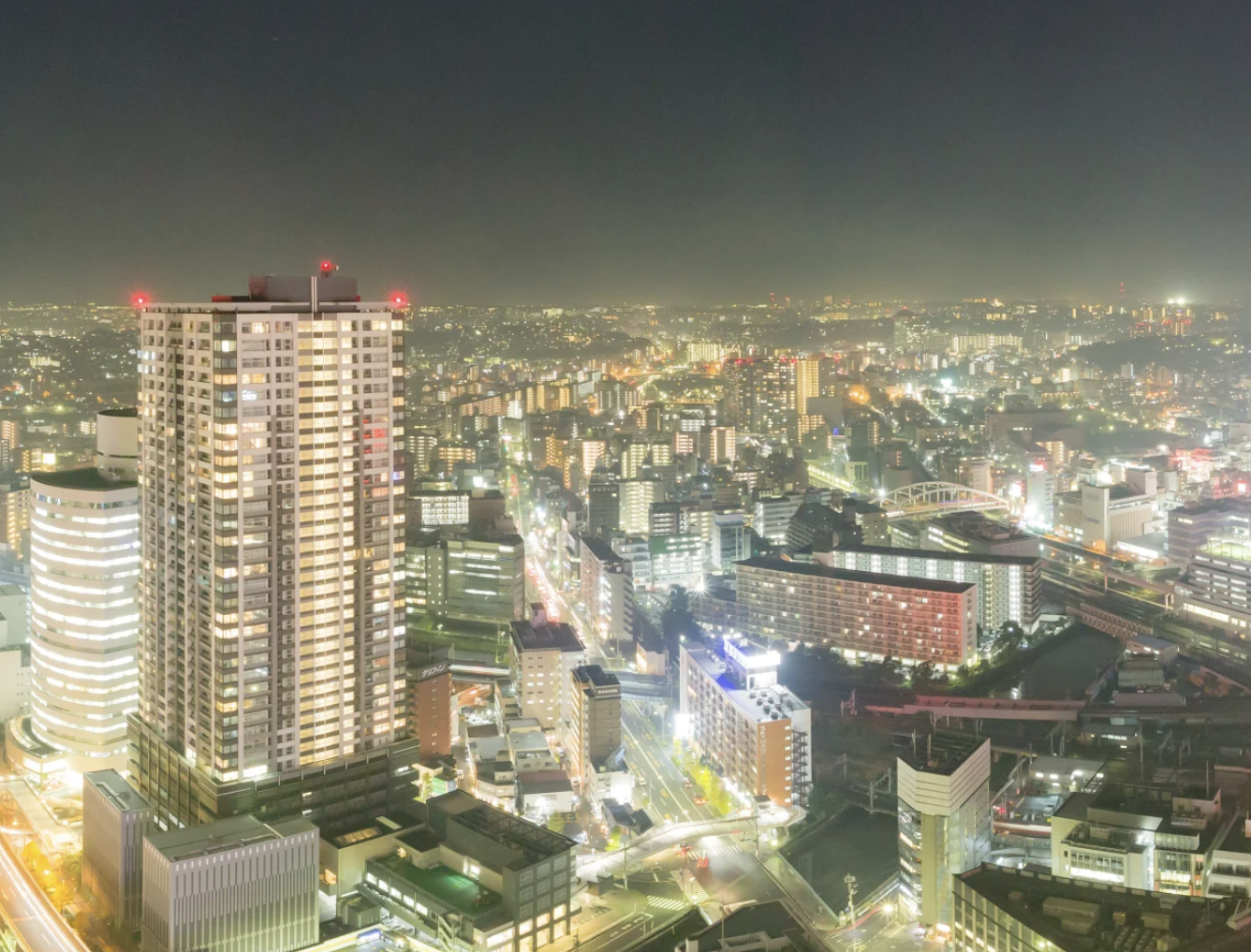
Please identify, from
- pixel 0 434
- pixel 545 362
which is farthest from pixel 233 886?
pixel 545 362

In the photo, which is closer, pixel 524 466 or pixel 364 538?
pixel 364 538

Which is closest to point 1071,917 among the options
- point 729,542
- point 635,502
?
point 729,542

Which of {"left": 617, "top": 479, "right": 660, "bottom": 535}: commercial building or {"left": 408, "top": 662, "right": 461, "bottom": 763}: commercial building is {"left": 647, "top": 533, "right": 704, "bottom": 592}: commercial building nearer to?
{"left": 617, "top": 479, "right": 660, "bottom": 535}: commercial building

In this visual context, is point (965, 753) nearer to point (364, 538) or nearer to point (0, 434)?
point (364, 538)

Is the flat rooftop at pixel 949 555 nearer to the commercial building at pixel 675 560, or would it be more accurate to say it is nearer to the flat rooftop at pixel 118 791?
the commercial building at pixel 675 560

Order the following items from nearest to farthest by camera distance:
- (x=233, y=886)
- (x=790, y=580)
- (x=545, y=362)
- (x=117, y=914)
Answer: (x=233, y=886), (x=117, y=914), (x=790, y=580), (x=545, y=362)
